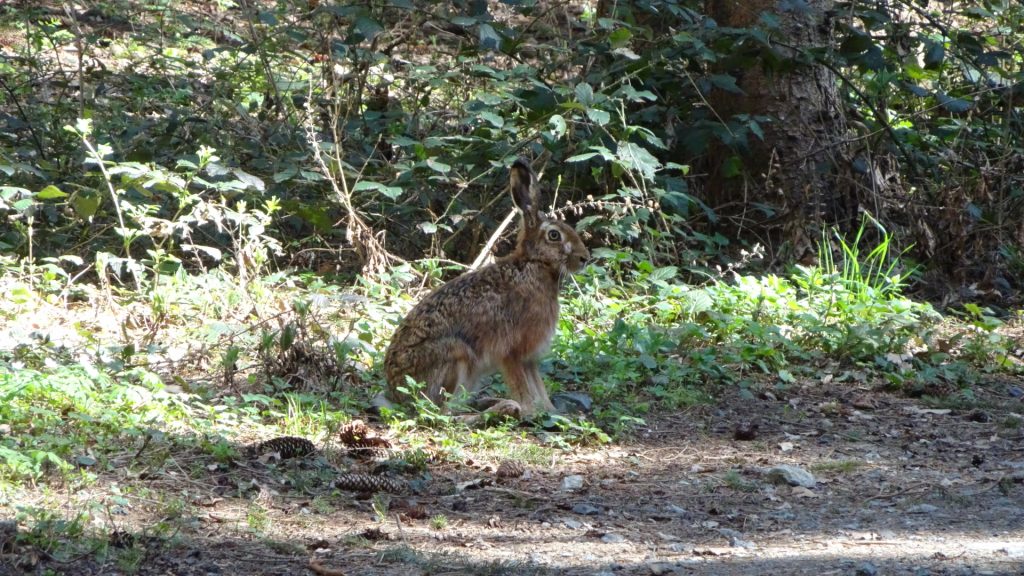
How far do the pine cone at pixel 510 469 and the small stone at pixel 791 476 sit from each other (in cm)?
120

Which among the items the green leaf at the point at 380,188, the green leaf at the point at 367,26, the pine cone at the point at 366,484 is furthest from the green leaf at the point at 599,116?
the pine cone at the point at 366,484

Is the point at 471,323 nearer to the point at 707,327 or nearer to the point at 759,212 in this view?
the point at 707,327

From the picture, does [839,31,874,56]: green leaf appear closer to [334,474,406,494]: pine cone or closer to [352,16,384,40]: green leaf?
[352,16,384,40]: green leaf

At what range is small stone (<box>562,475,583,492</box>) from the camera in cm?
575

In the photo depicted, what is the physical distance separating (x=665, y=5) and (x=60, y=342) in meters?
5.32

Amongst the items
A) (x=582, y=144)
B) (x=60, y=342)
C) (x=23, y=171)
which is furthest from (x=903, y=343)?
(x=23, y=171)

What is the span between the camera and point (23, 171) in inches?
361

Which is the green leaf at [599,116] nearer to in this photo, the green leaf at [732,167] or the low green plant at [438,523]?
the green leaf at [732,167]

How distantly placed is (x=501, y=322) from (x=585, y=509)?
172 cm

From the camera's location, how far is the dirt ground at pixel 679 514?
456cm

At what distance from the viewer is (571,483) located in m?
5.80

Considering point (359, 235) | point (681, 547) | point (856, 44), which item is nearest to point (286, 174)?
point (359, 235)

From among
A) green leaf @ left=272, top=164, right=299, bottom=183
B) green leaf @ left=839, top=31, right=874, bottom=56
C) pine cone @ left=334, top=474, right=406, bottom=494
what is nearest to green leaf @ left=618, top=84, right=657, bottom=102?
green leaf @ left=839, top=31, right=874, bottom=56

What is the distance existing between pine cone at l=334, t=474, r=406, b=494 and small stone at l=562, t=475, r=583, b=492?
766 mm
